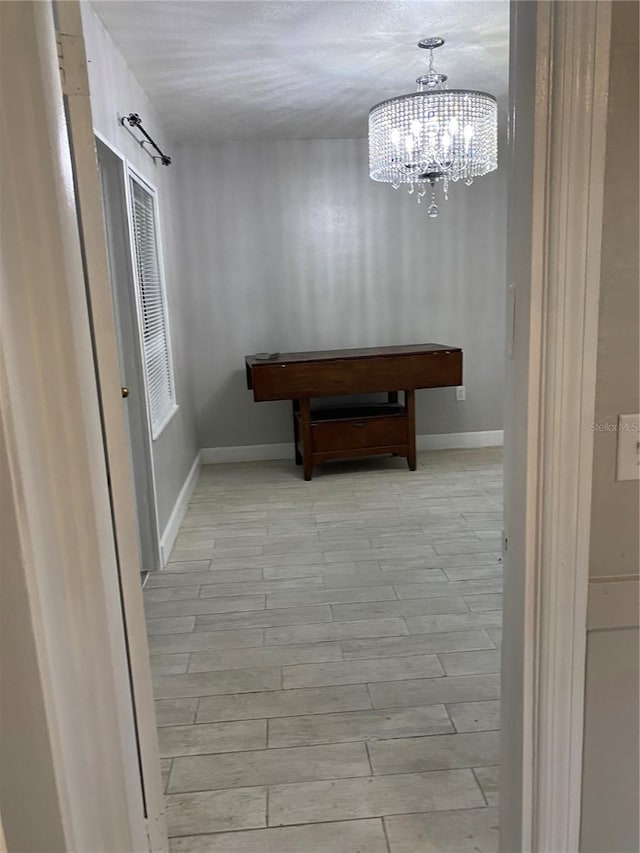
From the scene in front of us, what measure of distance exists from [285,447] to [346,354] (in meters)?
1.00

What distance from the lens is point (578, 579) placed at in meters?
1.05

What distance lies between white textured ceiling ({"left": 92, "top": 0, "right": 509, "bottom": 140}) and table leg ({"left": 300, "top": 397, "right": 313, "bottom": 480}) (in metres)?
1.80

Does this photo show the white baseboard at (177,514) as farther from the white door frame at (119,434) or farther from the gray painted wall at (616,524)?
the gray painted wall at (616,524)

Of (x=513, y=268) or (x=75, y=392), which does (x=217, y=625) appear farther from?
Answer: (x=513, y=268)

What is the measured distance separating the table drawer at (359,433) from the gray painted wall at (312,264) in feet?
2.15

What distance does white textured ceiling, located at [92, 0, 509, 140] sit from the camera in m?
2.35

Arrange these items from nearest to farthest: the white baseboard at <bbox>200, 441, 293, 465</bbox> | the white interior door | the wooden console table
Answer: the white interior door < the wooden console table < the white baseboard at <bbox>200, 441, 293, 465</bbox>

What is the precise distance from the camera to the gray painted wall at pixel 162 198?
7.84 feet

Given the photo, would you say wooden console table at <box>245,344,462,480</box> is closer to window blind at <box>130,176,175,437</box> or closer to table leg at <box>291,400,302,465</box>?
table leg at <box>291,400,302,465</box>

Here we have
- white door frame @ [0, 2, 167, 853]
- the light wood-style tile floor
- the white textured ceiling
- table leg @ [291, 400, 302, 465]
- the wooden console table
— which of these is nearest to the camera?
white door frame @ [0, 2, 167, 853]

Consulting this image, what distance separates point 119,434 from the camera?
1.17 meters

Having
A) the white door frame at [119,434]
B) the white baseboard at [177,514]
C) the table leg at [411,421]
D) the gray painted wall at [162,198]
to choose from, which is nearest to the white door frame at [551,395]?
the white door frame at [119,434]

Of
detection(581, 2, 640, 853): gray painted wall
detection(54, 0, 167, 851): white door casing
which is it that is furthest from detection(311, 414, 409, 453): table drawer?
detection(581, 2, 640, 853): gray painted wall

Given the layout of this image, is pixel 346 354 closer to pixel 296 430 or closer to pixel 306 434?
pixel 306 434
